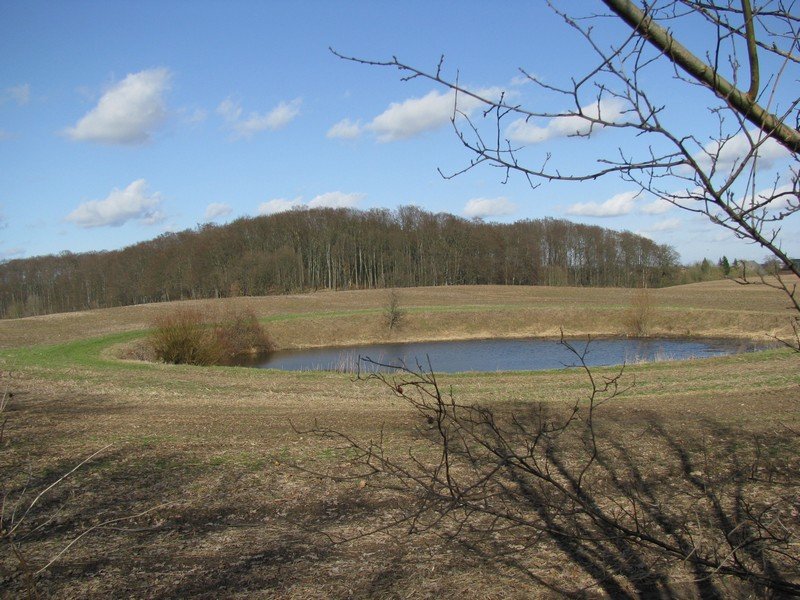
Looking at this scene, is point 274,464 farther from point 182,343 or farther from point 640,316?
point 640,316

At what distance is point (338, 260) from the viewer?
74062 millimetres

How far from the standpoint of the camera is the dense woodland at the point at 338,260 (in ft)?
224

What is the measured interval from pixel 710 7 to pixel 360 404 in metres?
9.02

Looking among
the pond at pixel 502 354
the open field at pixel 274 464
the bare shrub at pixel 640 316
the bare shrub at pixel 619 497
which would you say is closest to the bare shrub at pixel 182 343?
the pond at pixel 502 354

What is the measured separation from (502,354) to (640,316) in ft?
34.5

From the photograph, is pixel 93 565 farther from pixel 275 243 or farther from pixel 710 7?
pixel 275 243

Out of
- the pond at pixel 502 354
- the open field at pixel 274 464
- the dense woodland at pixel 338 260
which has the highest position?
the dense woodland at pixel 338 260

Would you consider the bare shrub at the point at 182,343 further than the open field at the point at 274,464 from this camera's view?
Yes

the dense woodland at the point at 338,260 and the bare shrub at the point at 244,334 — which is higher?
the dense woodland at the point at 338,260

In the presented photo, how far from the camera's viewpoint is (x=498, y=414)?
28.7 ft

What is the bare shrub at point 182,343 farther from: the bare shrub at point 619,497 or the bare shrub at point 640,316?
the bare shrub at point 640,316

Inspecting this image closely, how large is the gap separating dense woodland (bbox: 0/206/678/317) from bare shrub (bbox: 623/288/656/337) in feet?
126

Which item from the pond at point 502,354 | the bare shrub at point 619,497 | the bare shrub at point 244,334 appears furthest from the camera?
the bare shrub at point 244,334

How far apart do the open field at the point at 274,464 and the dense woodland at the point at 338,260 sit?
53826 millimetres
